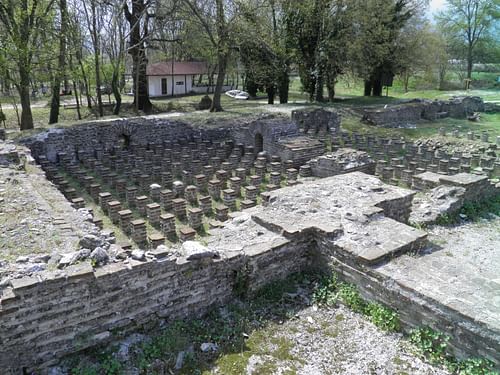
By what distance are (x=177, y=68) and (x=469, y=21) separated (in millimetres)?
29961

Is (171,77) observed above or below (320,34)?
below

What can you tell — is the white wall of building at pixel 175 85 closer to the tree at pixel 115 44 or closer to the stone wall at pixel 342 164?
the tree at pixel 115 44

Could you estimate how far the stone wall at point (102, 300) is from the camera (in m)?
3.95

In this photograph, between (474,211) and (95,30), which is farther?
(95,30)

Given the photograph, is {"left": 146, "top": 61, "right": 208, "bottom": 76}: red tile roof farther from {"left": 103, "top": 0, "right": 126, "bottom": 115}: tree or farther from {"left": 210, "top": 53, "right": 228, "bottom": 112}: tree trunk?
{"left": 210, "top": 53, "right": 228, "bottom": 112}: tree trunk

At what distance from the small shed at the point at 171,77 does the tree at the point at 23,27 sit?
20.8 meters

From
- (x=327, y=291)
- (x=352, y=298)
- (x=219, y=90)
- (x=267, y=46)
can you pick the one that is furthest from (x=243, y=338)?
(x=267, y=46)

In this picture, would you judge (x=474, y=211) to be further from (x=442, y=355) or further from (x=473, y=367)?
(x=473, y=367)

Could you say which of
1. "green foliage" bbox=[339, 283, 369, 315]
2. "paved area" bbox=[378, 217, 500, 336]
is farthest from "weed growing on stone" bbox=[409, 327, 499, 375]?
"green foliage" bbox=[339, 283, 369, 315]

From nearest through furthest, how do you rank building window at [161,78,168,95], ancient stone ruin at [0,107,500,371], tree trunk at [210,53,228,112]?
ancient stone ruin at [0,107,500,371], tree trunk at [210,53,228,112], building window at [161,78,168,95]

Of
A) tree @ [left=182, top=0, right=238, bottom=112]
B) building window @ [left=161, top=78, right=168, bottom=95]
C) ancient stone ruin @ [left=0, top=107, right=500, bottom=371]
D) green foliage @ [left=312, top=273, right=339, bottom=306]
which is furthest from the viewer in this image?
building window @ [left=161, top=78, right=168, bottom=95]

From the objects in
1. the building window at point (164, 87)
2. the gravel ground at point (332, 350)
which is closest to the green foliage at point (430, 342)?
the gravel ground at point (332, 350)

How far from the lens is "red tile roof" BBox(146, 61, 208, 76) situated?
37.0 m

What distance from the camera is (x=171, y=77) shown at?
37.6 metres
